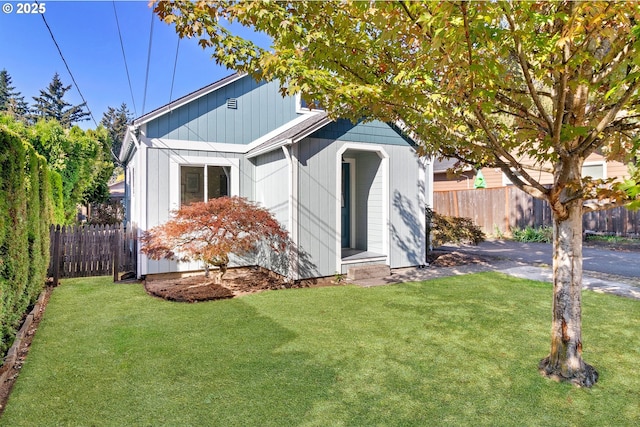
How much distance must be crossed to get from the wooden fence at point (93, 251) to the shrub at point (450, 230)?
27.2 feet

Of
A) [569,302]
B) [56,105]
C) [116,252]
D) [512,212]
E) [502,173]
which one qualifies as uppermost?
[56,105]

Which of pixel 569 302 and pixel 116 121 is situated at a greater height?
pixel 116 121

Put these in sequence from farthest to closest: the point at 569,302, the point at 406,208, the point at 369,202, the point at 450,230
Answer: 1. the point at 450,230
2. the point at 369,202
3. the point at 406,208
4. the point at 569,302

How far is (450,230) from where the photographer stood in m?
10.9

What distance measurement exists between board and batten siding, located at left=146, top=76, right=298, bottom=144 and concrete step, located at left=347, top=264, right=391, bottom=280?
435cm

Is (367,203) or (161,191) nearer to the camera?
(161,191)

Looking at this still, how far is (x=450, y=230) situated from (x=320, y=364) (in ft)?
26.5

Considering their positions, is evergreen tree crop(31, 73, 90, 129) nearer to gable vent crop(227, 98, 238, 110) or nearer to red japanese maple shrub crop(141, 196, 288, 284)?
gable vent crop(227, 98, 238, 110)

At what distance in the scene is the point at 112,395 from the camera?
328 centimetres

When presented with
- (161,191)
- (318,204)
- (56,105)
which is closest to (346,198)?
(318,204)

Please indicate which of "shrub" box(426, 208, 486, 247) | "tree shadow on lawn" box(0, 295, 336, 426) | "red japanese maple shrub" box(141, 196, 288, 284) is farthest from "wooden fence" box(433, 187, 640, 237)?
"tree shadow on lawn" box(0, 295, 336, 426)

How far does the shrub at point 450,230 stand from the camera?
10.9 meters

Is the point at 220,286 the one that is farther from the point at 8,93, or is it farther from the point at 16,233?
the point at 8,93

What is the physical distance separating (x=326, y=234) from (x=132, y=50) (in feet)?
28.4
